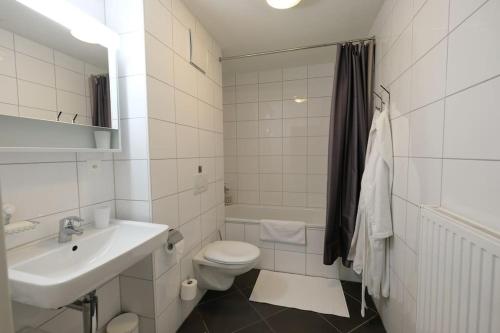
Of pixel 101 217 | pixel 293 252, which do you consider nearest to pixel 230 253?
pixel 293 252

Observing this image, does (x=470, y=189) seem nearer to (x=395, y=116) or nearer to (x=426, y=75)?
(x=426, y=75)

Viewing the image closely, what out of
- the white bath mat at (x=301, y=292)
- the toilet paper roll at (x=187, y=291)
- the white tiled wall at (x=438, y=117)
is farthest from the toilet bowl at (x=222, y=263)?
the white tiled wall at (x=438, y=117)

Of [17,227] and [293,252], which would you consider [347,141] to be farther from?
[17,227]

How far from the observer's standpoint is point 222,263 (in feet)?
5.68

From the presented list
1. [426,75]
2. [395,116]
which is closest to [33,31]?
→ [426,75]

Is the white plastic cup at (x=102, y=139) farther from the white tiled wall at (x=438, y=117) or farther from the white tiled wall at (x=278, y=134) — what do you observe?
the white tiled wall at (x=278, y=134)

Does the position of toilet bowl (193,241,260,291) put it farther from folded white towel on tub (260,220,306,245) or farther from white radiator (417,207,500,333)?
white radiator (417,207,500,333)

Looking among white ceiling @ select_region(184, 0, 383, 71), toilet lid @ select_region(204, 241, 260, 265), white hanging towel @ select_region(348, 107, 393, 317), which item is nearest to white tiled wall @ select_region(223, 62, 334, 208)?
white ceiling @ select_region(184, 0, 383, 71)

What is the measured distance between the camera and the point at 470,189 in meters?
0.79

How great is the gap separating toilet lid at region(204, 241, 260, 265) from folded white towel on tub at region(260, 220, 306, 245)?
0.39 meters

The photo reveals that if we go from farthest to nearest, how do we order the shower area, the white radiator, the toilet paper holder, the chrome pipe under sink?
the shower area < the toilet paper holder < the chrome pipe under sink < the white radiator

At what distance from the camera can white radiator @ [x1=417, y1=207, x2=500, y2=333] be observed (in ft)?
2.00

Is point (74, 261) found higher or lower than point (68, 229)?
lower

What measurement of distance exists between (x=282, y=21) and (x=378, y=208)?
1673 mm
